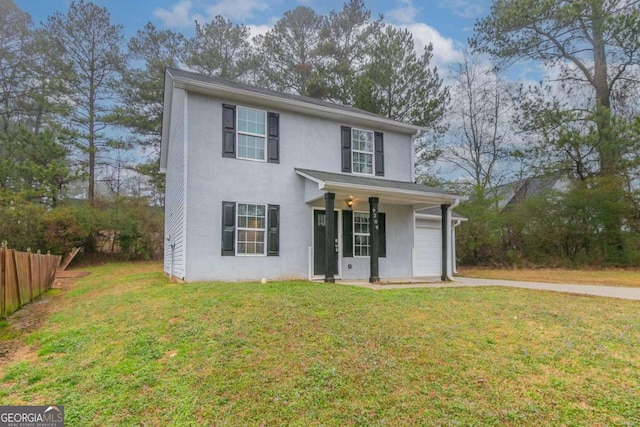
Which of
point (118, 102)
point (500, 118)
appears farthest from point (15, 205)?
point (500, 118)

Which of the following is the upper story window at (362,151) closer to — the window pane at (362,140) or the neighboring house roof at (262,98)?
the window pane at (362,140)

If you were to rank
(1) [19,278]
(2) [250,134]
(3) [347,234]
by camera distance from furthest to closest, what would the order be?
1. (3) [347,234]
2. (2) [250,134]
3. (1) [19,278]

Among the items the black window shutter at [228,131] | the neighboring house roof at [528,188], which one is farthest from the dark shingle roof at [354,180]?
the neighboring house roof at [528,188]

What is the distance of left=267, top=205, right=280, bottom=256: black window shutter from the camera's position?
9375 millimetres

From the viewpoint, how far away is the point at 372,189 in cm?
916

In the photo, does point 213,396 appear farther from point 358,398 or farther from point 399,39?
Result: point 399,39

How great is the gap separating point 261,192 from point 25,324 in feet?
17.9

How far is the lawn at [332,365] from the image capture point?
2836mm

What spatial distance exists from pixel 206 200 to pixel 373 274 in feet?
15.7

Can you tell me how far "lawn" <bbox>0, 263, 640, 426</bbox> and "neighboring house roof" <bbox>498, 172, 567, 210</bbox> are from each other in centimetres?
1415

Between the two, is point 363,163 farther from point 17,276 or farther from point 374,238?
point 17,276

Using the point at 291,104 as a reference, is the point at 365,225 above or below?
below

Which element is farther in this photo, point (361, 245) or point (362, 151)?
point (362, 151)

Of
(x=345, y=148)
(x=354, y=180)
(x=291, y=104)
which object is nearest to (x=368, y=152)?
(x=345, y=148)
